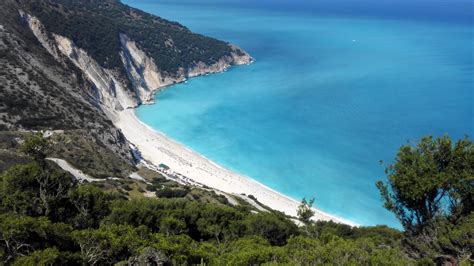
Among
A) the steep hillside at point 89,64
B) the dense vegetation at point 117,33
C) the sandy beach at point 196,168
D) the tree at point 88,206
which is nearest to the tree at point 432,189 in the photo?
the tree at point 88,206

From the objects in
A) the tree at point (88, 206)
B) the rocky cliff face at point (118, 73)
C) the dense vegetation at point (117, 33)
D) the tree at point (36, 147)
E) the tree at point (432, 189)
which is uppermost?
the dense vegetation at point (117, 33)

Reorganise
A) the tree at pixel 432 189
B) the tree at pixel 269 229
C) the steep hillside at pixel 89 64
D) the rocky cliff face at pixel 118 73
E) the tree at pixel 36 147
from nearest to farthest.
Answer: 1. the tree at pixel 432 189
2. the tree at pixel 269 229
3. the tree at pixel 36 147
4. the steep hillside at pixel 89 64
5. the rocky cliff face at pixel 118 73

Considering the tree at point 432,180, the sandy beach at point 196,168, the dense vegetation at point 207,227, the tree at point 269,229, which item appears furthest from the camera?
the sandy beach at point 196,168

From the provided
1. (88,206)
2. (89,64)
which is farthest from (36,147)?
(89,64)

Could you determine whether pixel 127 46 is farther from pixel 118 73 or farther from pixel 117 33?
pixel 118 73

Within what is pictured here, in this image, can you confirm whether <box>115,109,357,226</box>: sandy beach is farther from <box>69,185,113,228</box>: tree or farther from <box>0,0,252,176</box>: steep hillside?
<box>69,185,113,228</box>: tree

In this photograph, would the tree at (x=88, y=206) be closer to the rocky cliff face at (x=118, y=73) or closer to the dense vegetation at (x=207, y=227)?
the dense vegetation at (x=207, y=227)

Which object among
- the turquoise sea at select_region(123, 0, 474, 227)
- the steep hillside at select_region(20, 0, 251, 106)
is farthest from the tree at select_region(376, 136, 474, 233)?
the steep hillside at select_region(20, 0, 251, 106)

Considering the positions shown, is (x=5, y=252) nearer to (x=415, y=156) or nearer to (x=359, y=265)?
(x=359, y=265)
